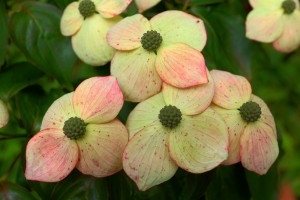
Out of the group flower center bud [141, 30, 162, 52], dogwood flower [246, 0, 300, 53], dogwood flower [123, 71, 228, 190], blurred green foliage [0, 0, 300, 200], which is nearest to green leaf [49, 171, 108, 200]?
blurred green foliage [0, 0, 300, 200]

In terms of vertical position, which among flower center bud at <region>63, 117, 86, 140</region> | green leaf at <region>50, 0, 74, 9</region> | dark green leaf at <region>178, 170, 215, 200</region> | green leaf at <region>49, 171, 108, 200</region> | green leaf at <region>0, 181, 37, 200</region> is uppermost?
green leaf at <region>50, 0, 74, 9</region>

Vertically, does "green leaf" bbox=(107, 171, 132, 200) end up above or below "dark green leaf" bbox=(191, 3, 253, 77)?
below

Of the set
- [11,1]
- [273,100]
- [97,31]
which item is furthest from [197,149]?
[273,100]

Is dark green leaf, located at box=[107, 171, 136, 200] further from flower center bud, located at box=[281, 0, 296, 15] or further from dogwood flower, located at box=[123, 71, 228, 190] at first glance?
flower center bud, located at box=[281, 0, 296, 15]

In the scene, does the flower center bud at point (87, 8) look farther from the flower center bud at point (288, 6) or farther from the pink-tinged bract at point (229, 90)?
the flower center bud at point (288, 6)

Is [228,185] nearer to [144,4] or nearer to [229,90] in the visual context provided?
[229,90]
